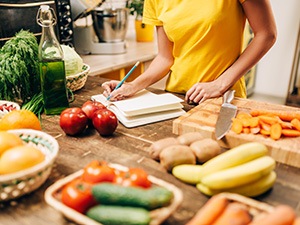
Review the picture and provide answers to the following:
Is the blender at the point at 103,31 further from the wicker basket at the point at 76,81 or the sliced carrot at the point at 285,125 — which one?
the sliced carrot at the point at 285,125

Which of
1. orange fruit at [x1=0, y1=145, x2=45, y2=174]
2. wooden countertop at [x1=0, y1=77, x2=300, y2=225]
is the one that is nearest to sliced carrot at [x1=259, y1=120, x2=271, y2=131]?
wooden countertop at [x1=0, y1=77, x2=300, y2=225]

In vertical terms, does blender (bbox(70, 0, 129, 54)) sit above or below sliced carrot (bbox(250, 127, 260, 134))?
above

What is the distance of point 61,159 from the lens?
3.04ft

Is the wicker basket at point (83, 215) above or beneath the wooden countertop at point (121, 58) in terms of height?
beneath

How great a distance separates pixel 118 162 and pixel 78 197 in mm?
274

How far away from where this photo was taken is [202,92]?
1.31 meters

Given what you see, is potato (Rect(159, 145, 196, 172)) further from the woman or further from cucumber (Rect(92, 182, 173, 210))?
the woman

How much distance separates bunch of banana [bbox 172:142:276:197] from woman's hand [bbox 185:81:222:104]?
0.54m

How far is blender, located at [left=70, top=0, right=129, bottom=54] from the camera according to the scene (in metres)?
2.43

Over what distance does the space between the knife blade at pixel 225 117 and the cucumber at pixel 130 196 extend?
40 centimetres

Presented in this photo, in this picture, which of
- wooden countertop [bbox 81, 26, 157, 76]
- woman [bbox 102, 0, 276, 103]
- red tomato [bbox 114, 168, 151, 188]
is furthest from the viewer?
wooden countertop [bbox 81, 26, 157, 76]

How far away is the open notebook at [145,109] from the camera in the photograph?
1.17 metres

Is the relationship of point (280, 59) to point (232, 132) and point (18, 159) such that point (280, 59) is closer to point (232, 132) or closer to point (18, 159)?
point (232, 132)

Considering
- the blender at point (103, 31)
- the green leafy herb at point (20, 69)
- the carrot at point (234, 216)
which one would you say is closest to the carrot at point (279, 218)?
the carrot at point (234, 216)
